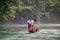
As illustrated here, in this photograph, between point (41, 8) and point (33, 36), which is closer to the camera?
point (33, 36)

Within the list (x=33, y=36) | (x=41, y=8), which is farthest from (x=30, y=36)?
(x=41, y=8)

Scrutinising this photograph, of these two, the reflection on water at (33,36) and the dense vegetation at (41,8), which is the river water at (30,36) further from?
the dense vegetation at (41,8)

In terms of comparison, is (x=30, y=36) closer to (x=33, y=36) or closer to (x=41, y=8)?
(x=33, y=36)

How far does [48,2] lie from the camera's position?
59.1 meters

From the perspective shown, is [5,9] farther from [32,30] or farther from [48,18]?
[48,18]

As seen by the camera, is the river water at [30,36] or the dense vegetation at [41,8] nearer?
the river water at [30,36]

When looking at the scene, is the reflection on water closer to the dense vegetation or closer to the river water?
the river water

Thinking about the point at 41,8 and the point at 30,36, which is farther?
the point at 41,8

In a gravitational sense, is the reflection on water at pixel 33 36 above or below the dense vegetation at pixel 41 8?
below

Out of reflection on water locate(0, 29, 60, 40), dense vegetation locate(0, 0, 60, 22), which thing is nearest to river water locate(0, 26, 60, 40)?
reflection on water locate(0, 29, 60, 40)

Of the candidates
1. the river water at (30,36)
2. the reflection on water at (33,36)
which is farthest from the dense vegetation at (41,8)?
the reflection on water at (33,36)

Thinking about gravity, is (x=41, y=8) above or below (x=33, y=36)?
above

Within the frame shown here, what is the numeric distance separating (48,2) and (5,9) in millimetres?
31755

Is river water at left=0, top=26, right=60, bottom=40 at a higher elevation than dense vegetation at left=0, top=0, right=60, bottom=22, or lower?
lower
